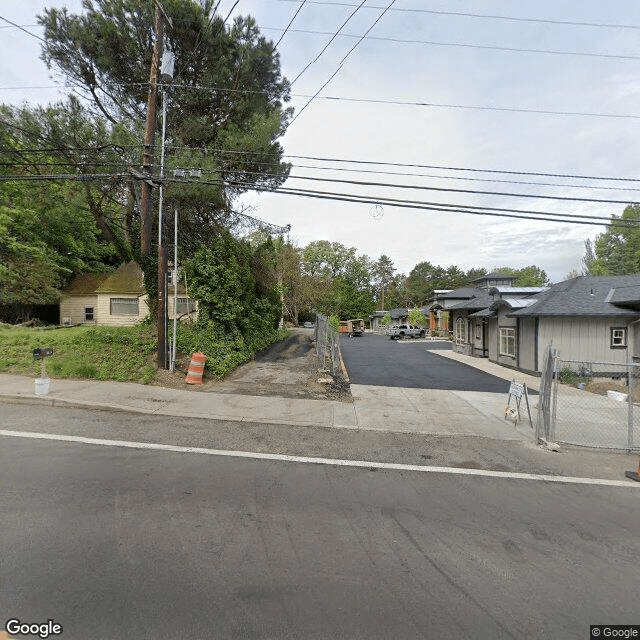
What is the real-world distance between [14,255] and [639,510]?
27.1 m

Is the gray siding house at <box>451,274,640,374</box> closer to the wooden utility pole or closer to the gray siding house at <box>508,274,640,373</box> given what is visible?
the gray siding house at <box>508,274,640,373</box>

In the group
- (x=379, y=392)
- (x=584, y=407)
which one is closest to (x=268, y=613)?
(x=379, y=392)

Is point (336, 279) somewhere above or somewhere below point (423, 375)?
above

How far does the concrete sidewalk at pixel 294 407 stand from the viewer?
7820mm

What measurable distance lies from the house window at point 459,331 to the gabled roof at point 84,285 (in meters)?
26.8

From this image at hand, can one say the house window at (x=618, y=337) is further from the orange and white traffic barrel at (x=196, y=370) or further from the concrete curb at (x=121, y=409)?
the orange and white traffic barrel at (x=196, y=370)

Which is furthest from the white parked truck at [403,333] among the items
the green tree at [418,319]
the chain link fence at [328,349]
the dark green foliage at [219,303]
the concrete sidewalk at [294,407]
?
the concrete sidewalk at [294,407]

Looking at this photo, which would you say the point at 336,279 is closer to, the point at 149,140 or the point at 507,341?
the point at 507,341

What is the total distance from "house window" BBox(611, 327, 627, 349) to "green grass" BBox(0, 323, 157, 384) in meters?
17.5

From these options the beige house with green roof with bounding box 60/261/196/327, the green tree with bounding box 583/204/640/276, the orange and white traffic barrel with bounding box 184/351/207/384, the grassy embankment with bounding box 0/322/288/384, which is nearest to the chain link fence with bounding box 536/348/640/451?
the orange and white traffic barrel with bounding box 184/351/207/384

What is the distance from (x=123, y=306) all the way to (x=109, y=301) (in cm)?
101

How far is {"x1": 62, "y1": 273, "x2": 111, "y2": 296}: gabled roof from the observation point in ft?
89.4

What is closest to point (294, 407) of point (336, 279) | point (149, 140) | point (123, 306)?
point (149, 140)

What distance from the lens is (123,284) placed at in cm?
2653
